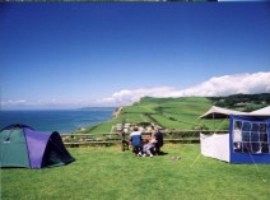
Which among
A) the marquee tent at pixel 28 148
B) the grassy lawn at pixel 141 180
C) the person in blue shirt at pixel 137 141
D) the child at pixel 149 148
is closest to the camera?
the grassy lawn at pixel 141 180

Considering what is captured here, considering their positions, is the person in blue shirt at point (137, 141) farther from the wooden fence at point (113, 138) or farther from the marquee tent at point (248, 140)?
the marquee tent at point (248, 140)

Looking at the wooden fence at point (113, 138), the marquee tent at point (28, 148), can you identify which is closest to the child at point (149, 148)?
the wooden fence at point (113, 138)

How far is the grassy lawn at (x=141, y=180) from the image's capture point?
691cm

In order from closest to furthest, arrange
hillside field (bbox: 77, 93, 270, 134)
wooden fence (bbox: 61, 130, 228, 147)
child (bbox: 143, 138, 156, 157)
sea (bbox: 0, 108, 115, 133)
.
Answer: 1. child (bbox: 143, 138, 156, 157)
2. wooden fence (bbox: 61, 130, 228, 147)
3. hillside field (bbox: 77, 93, 270, 134)
4. sea (bbox: 0, 108, 115, 133)

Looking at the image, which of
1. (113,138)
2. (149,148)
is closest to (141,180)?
(149,148)

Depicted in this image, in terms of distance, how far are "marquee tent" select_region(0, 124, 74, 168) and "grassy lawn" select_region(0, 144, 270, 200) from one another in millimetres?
351

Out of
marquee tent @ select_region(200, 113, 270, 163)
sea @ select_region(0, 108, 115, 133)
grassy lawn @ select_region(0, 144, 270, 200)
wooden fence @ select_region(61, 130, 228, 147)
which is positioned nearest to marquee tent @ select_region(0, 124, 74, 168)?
grassy lawn @ select_region(0, 144, 270, 200)

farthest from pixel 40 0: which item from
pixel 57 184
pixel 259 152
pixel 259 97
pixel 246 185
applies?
pixel 259 97

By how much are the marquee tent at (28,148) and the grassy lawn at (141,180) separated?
13.8 inches

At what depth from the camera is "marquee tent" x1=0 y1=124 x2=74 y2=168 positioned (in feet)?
31.2

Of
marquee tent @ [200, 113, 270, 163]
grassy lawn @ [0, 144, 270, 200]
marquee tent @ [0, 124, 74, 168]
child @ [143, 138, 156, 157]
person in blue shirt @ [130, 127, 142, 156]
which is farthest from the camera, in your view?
person in blue shirt @ [130, 127, 142, 156]

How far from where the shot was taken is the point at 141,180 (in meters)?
7.95

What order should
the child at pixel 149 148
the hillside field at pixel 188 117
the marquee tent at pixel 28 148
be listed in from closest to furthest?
the marquee tent at pixel 28 148 < the child at pixel 149 148 < the hillside field at pixel 188 117

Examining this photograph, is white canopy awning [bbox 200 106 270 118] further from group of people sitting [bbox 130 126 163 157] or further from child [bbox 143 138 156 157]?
child [bbox 143 138 156 157]
